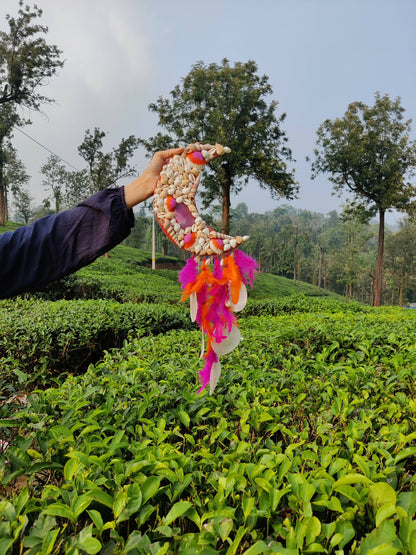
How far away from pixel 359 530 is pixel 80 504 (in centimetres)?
71

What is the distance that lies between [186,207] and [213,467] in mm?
815

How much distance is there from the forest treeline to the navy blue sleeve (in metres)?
13.5

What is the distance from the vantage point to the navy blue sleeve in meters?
1.06

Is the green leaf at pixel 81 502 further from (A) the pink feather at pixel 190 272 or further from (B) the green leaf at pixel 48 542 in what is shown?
(A) the pink feather at pixel 190 272

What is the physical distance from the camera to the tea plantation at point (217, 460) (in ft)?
2.76

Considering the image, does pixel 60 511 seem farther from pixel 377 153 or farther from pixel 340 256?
pixel 340 256

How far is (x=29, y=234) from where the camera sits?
106 cm

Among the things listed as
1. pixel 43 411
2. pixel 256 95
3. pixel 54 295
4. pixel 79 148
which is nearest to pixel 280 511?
Answer: pixel 43 411

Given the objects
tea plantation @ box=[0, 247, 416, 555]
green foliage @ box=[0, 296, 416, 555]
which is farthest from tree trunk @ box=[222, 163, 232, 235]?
green foliage @ box=[0, 296, 416, 555]

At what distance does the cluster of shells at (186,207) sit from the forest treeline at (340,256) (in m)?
13.4

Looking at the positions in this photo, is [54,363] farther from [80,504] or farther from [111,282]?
[111,282]

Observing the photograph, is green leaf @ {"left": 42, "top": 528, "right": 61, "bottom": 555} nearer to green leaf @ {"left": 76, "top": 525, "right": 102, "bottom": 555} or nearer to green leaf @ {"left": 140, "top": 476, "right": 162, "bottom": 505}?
green leaf @ {"left": 76, "top": 525, "right": 102, "bottom": 555}

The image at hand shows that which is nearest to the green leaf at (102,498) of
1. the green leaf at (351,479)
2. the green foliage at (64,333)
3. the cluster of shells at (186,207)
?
the green leaf at (351,479)

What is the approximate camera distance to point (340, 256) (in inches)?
973
